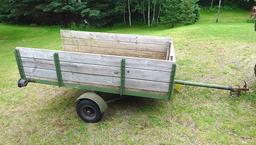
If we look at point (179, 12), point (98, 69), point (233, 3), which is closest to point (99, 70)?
point (98, 69)

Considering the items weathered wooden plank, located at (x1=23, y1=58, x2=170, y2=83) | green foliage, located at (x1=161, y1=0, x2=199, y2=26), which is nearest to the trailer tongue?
weathered wooden plank, located at (x1=23, y1=58, x2=170, y2=83)

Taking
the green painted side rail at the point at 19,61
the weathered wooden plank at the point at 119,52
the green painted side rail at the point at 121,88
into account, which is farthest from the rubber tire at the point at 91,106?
the weathered wooden plank at the point at 119,52

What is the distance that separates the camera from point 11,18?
26516 millimetres

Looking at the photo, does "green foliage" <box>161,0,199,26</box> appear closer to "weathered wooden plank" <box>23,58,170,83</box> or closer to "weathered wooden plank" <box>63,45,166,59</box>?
"weathered wooden plank" <box>63,45,166,59</box>

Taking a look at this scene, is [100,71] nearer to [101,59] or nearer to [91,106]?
[101,59]

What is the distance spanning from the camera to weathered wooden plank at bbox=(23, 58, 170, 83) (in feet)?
13.7

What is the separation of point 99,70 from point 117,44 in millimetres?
1775

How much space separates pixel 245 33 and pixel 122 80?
836 centimetres

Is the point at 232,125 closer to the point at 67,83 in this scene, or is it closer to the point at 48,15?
the point at 67,83

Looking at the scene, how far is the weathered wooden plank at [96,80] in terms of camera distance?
428 cm

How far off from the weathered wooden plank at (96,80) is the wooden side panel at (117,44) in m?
1.64

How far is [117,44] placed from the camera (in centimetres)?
609

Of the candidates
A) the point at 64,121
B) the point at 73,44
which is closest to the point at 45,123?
the point at 64,121

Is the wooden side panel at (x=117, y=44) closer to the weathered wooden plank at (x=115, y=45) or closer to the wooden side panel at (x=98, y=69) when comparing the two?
the weathered wooden plank at (x=115, y=45)
